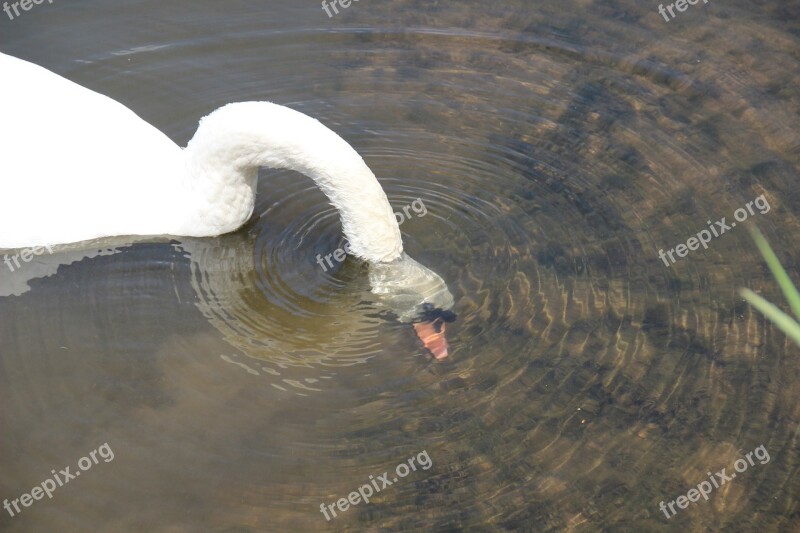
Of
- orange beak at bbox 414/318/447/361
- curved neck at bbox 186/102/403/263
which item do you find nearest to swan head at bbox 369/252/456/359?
orange beak at bbox 414/318/447/361

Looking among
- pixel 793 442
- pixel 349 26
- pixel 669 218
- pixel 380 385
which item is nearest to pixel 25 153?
pixel 380 385

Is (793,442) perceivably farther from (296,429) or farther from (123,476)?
(123,476)

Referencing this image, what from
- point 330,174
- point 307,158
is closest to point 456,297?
point 330,174

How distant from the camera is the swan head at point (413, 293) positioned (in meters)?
5.73

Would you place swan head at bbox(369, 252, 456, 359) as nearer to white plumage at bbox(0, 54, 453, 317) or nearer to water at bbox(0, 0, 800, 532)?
white plumage at bbox(0, 54, 453, 317)

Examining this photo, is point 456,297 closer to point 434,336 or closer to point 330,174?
point 434,336

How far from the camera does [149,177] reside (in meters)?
6.16

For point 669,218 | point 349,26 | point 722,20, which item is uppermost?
point 349,26

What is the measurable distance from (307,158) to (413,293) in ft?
3.27

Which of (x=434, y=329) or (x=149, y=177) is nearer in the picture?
(x=434, y=329)

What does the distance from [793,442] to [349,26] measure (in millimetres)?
4985

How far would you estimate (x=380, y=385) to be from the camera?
540 centimetres

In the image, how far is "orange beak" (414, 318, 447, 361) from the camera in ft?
18.2

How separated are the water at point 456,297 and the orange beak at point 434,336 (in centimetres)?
7
